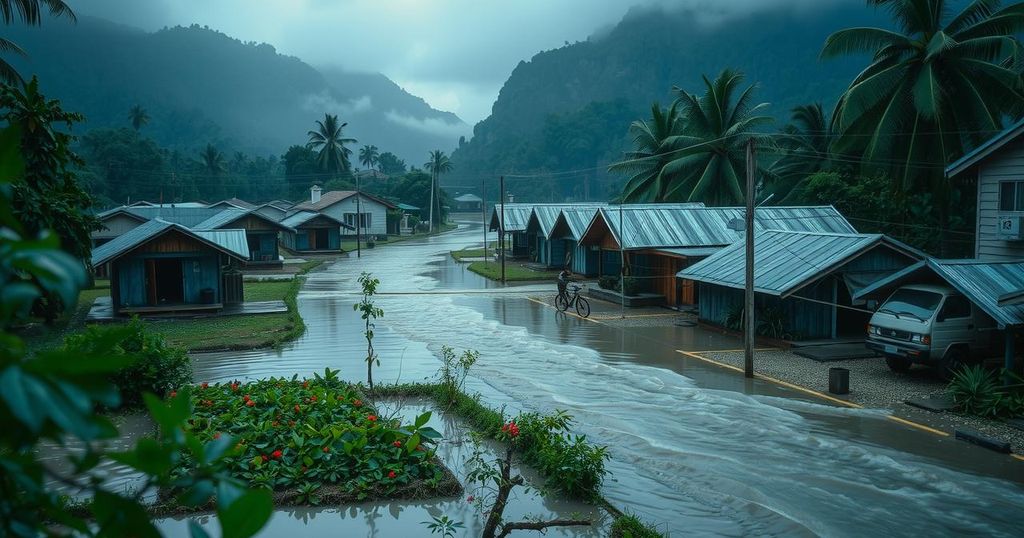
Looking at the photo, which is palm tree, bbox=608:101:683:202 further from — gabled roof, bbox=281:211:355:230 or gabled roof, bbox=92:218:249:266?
gabled roof, bbox=281:211:355:230

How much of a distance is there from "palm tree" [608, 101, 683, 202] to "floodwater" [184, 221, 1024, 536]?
20.5 m

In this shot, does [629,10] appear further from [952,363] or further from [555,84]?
[952,363]

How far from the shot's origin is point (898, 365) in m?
18.9

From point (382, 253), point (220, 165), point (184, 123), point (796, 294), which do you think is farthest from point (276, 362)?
point (184, 123)

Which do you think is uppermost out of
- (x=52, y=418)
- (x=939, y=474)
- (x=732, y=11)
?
(x=732, y=11)

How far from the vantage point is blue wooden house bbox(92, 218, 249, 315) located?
1137 inches

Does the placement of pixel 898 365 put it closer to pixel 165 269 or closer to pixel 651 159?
pixel 165 269

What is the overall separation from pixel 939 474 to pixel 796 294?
35.8ft

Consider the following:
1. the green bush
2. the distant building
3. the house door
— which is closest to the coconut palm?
the distant building

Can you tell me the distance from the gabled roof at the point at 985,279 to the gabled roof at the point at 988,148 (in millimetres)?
3058

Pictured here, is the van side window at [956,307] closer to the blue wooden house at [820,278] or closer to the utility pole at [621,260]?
the blue wooden house at [820,278]

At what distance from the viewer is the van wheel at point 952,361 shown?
17.6 meters

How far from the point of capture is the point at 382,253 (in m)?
62.1

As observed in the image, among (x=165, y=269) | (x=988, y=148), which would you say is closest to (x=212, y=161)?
(x=165, y=269)
